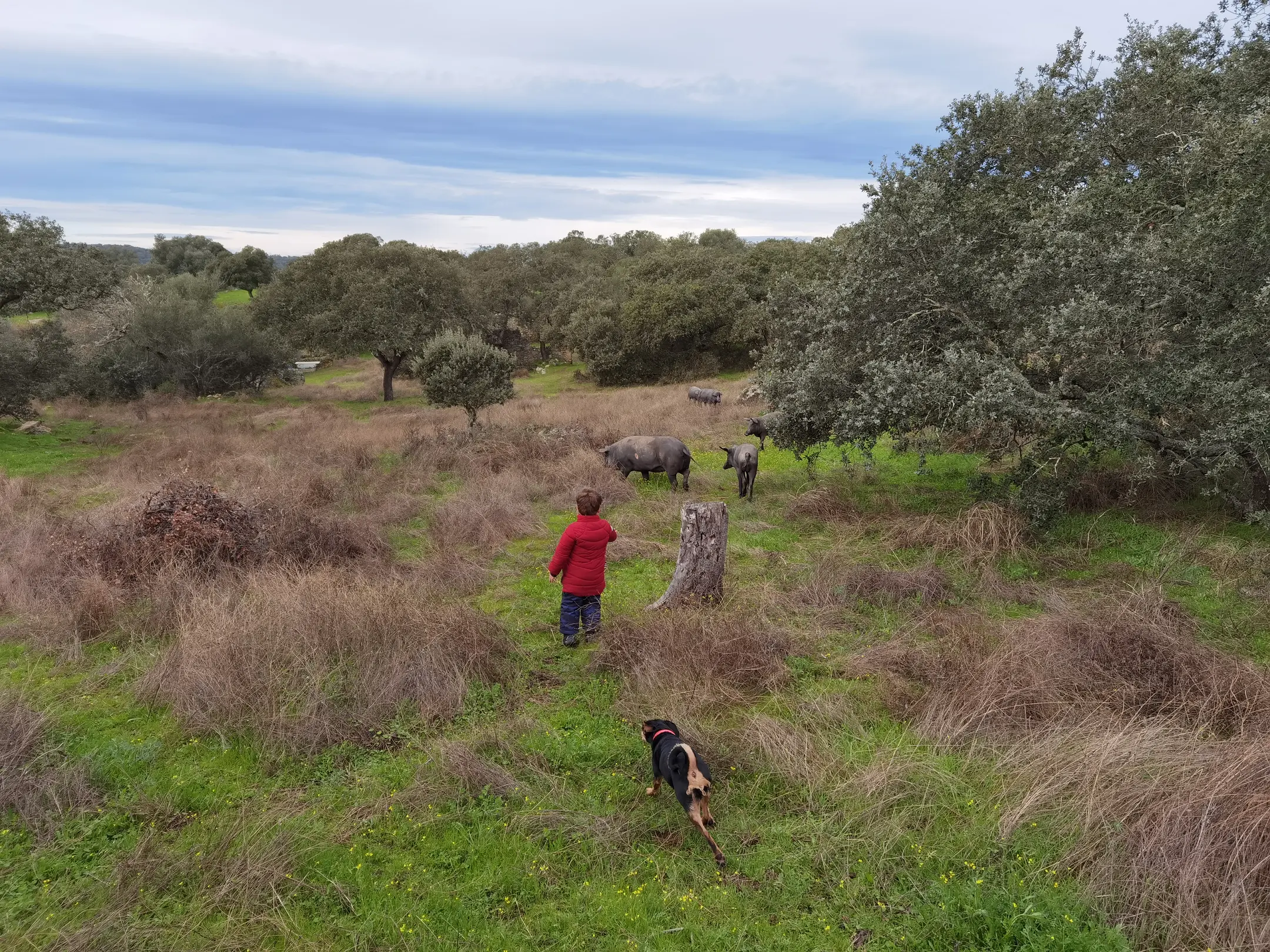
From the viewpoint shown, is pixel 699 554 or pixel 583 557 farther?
pixel 699 554

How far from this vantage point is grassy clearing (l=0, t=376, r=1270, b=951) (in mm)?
4250

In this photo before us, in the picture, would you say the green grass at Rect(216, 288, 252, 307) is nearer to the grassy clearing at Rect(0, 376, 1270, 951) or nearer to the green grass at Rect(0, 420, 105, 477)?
the green grass at Rect(0, 420, 105, 477)

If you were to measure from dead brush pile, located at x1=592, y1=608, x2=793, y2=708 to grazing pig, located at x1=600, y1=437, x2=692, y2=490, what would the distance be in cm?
714

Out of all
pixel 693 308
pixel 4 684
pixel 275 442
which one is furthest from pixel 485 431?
pixel 693 308

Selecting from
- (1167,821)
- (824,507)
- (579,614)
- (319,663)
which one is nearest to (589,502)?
(579,614)

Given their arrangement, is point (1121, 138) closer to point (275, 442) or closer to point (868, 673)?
point (868, 673)

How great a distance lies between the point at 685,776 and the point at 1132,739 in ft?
10.9

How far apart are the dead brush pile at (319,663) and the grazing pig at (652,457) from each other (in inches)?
299

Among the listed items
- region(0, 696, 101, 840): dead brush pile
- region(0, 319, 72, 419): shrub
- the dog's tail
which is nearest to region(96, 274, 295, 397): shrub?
region(0, 319, 72, 419): shrub

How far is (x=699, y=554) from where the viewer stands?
8.92 meters

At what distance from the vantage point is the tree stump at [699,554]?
8891 mm

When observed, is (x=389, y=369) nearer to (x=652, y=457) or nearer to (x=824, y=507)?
(x=652, y=457)

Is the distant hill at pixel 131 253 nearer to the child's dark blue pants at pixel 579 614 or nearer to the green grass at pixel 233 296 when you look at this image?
the green grass at pixel 233 296

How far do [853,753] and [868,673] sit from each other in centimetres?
158
